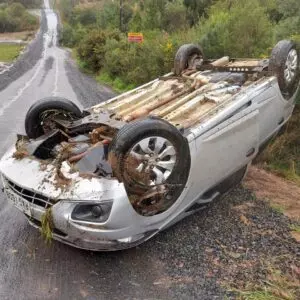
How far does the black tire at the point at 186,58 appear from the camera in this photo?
691cm

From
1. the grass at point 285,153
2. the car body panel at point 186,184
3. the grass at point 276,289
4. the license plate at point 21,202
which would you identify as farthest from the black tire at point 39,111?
the grass at point 285,153

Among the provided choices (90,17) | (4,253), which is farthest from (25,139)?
(90,17)

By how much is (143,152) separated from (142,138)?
224 millimetres

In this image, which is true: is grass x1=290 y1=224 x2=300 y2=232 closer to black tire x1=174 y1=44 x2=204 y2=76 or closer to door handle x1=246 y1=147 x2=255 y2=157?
door handle x1=246 y1=147 x2=255 y2=157

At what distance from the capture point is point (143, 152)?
4.21 metres

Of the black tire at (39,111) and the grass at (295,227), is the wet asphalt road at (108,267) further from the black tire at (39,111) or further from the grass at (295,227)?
the black tire at (39,111)

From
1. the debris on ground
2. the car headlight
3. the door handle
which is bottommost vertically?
the debris on ground

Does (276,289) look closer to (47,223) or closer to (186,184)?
(186,184)

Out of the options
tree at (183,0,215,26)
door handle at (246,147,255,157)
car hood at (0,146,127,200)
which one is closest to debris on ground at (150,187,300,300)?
door handle at (246,147,255,157)

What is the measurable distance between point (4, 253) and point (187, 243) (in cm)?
193

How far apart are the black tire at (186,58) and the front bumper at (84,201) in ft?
10.7

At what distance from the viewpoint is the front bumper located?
391cm

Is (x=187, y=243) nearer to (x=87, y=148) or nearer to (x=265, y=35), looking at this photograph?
(x=87, y=148)

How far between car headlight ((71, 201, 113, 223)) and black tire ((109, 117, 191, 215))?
0.28 metres
